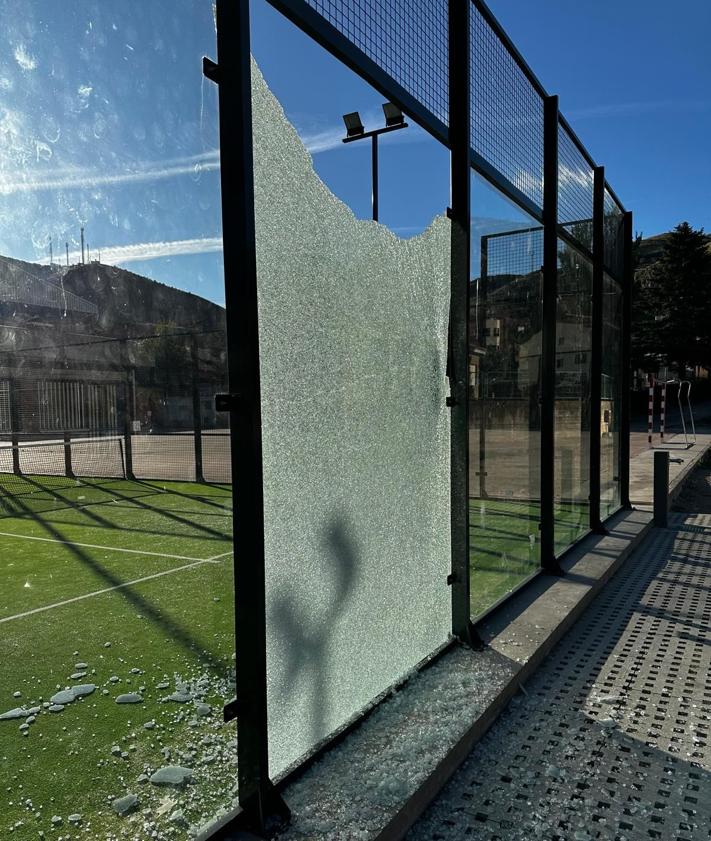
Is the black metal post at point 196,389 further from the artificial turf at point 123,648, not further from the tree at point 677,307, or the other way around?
the tree at point 677,307

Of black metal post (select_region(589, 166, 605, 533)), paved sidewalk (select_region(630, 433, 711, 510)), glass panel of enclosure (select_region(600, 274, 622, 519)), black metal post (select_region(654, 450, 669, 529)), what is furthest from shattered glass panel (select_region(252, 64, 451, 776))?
paved sidewalk (select_region(630, 433, 711, 510))

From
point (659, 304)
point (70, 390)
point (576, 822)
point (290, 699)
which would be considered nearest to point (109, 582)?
point (70, 390)

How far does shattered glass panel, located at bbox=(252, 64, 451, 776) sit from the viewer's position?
1.95 metres

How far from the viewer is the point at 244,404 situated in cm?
175

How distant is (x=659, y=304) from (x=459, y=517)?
47.6 meters

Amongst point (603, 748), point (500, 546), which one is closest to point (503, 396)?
point (500, 546)

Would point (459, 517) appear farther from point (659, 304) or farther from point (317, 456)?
point (659, 304)

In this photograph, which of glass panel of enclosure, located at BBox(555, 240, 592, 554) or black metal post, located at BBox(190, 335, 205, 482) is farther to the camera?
glass panel of enclosure, located at BBox(555, 240, 592, 554)

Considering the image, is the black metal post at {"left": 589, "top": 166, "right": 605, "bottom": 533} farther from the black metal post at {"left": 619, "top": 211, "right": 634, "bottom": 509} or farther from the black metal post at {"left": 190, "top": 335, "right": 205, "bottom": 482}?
the black metal post at {"left": 190, "top": 335, "right": 205, "bottom": 482}

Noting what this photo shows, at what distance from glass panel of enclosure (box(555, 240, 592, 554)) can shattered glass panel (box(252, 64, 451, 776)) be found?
2.10 meters

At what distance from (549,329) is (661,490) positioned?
9.86 feet

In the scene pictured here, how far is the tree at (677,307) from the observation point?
4350cm

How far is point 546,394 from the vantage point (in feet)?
14.4

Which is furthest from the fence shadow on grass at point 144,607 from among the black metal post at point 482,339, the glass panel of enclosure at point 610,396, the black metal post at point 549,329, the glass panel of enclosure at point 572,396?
the glass panel of enclosure at point 610,396
